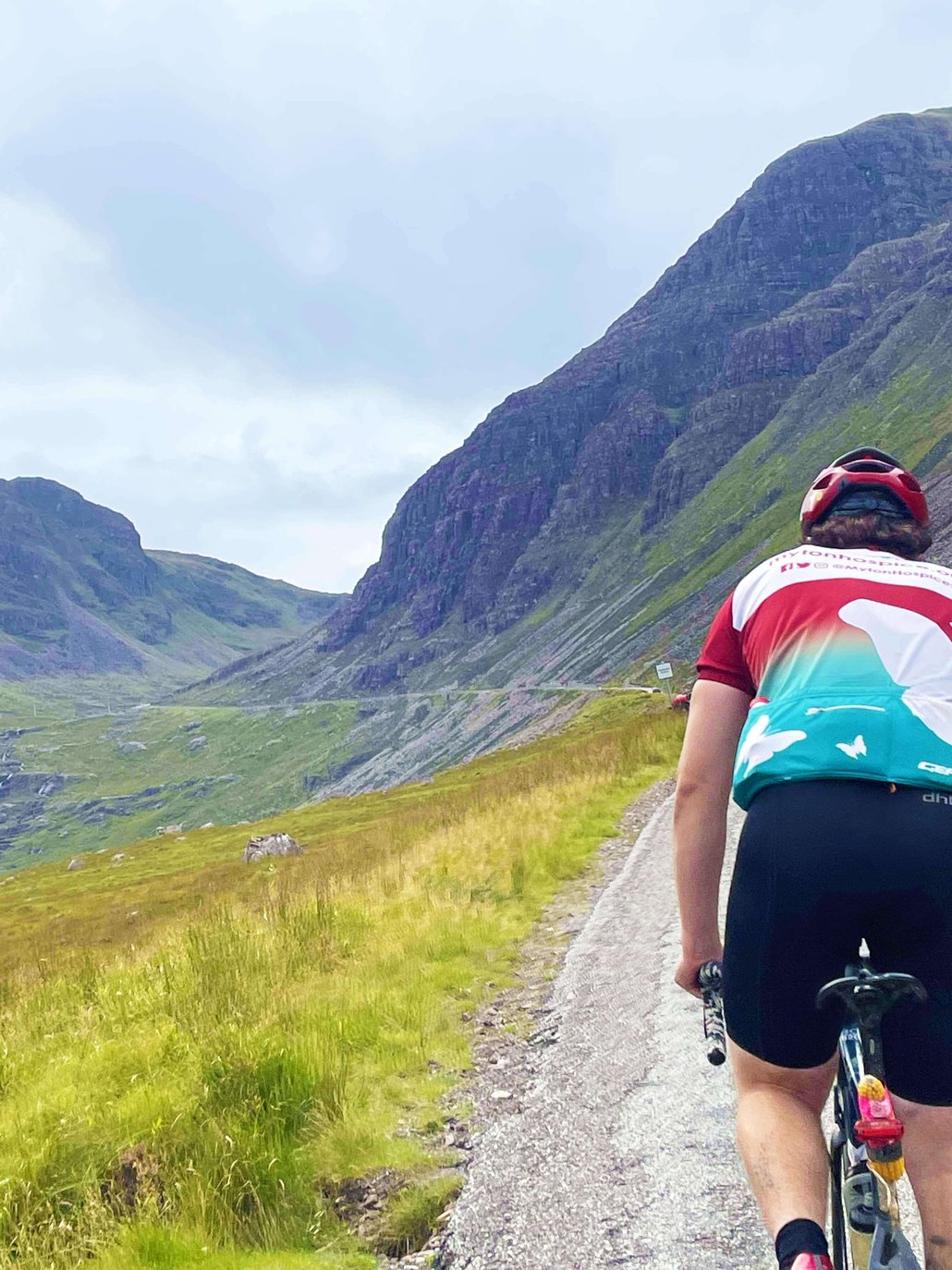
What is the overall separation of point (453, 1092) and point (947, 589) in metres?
4.78

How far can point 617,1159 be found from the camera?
426cm

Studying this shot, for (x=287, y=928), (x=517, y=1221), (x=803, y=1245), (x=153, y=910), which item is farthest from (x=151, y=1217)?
(x=153, y=910)

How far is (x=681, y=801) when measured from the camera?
2.68 meters

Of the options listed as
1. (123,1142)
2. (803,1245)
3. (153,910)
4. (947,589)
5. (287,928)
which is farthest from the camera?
(153,910)

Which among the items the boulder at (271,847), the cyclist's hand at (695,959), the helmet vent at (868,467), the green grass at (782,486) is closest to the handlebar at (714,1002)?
the cyclist's hand at (695,959)

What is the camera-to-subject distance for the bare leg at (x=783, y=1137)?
6.98 ft

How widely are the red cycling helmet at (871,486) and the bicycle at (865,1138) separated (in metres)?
1.51

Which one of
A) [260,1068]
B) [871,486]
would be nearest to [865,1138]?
[871,486]

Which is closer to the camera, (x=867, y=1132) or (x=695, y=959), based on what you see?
(x=867, y=1132)

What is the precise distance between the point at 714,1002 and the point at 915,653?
1286 millimetres

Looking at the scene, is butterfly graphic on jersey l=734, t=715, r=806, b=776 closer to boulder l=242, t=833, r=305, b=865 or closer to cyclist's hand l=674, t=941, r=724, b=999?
cyclist's hand l=674, t=941, r=724, b=999

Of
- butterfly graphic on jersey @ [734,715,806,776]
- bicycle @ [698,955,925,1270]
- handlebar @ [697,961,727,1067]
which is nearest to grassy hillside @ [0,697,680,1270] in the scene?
handlebar @ [697,961,727,1067]

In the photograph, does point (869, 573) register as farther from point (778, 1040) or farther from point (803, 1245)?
point (803, 1245)

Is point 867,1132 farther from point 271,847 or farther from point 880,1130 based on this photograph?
point 271,847
